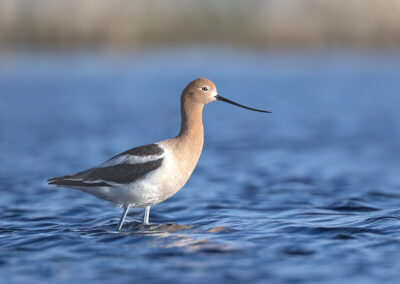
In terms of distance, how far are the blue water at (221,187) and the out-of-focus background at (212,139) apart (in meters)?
0.04

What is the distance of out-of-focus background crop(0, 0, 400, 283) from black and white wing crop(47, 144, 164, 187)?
62 cm

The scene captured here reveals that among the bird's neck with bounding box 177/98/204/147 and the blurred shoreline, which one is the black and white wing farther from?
the blurred shoreline

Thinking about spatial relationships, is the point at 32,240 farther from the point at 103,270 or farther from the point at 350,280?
the point at 350,280

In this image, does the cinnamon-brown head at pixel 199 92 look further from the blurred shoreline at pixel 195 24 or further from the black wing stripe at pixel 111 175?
the blurred shoreline at pixel 195 24

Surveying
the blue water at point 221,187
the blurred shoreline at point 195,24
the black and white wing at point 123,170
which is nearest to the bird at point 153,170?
the black and white wing at point 123,170

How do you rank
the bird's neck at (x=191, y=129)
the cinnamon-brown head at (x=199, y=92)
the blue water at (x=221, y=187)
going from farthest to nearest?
the cinnamon-brown head at (x=199, y=92)
the bird's neck at (x=191, y=129)
the blue water at (x=221, y=187)

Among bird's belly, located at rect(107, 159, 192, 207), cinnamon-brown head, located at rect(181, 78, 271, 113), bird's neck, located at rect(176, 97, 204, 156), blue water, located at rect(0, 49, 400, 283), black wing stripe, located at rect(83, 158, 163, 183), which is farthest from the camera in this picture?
cinnamon-brown head, located at rect(181, 78, 271, 113)

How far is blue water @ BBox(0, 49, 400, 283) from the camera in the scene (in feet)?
21.9

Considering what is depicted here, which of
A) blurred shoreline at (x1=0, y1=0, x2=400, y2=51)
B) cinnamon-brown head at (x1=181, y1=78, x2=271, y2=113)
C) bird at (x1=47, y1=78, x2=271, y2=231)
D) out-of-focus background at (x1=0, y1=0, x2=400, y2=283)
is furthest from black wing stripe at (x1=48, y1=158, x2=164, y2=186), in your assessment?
blurred shoreline at (x1=0, y1=0, x2=400, y2=51)

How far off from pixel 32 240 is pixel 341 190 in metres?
5.53

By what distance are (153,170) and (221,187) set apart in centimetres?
399

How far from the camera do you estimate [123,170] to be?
26.9ft

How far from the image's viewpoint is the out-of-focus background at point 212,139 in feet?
22.7

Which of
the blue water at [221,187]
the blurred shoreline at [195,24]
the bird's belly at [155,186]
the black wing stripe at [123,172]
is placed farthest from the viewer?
the blurred shoreline at [195,24]
